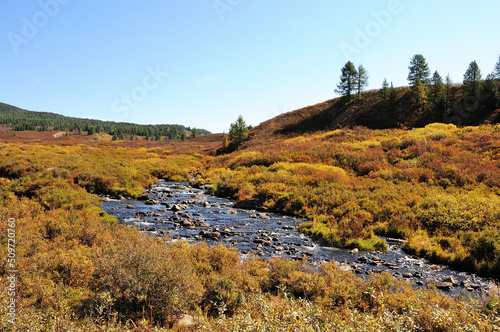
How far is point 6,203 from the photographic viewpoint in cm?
1279

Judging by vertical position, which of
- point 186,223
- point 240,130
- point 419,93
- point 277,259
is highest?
point 419,93

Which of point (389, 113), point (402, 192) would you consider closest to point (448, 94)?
point (389, 113)

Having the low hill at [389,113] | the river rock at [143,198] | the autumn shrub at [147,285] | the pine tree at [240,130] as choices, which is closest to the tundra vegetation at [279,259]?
the autumn shrub at [147,285]

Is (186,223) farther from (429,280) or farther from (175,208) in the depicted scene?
(429,280)

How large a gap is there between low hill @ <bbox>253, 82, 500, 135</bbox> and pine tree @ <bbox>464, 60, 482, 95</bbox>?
1.32m

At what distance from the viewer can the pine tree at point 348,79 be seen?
209ft

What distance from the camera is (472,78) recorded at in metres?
46.1

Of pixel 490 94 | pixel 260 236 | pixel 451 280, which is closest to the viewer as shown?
pixel 451 280

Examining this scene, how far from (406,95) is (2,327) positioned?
6606 centimetres

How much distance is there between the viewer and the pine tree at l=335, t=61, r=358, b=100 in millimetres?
63625

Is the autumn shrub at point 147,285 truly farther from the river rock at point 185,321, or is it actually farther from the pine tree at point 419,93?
the pine tree at point 419,93

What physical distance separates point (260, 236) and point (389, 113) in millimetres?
49664

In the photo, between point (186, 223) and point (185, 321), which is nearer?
point (185, 321)

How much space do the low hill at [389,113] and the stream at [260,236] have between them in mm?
41157
